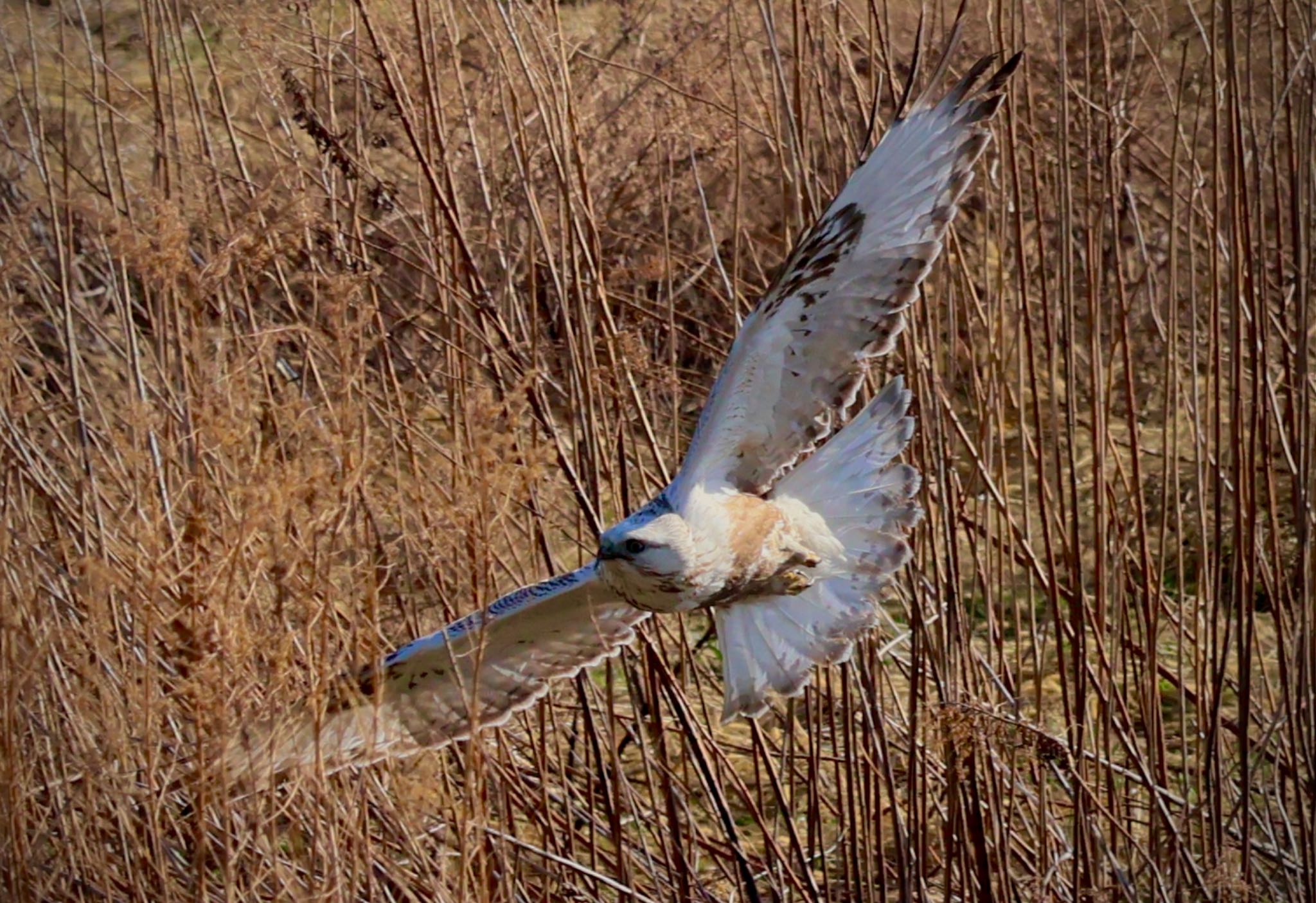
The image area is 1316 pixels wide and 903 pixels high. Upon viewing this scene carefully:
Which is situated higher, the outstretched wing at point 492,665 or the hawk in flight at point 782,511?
the hawk in flight at point 782,511

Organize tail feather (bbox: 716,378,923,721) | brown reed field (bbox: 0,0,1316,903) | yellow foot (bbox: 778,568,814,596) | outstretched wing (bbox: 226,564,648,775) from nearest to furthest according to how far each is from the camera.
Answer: brown reed field (bbox: 0,0,1316,903), outstretched wing (bbox: 226,564,648,775), tail feather (bbox: 716,378,923,721), yellow foot (bbox: 778,568,814,596)

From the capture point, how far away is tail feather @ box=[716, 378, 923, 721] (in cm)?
276

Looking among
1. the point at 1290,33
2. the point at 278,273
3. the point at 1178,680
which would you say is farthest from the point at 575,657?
the point at 1290,33

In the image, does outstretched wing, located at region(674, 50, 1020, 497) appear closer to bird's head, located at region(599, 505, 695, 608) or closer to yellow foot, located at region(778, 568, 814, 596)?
bird's head, located at region(599, 505, 695, 608)

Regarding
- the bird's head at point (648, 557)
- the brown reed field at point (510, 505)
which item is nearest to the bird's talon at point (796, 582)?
the brown reed field at point (510, 505)

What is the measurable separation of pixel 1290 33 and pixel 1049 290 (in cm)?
70

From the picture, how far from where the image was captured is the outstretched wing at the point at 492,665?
2.51 m

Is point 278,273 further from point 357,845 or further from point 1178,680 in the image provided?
point 1178,680

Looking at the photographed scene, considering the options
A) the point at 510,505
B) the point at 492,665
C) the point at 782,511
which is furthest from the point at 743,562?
the point at 492,665

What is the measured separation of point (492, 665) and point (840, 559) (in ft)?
2.61

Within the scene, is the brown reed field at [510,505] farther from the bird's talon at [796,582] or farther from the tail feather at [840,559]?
the bird's talon at [796,582]

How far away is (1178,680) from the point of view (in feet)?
9.36

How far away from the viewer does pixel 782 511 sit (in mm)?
2932

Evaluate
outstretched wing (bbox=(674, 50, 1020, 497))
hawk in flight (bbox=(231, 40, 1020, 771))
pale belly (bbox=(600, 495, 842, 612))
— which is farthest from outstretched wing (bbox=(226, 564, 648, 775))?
outstretched wing (bbox=(674, 50, 1020, 497))
